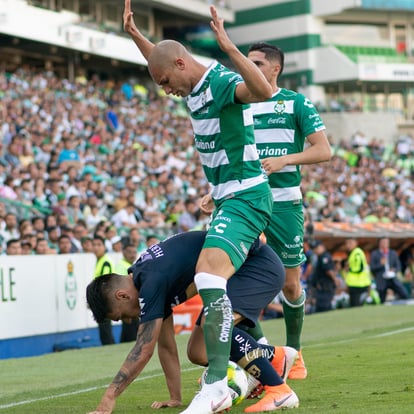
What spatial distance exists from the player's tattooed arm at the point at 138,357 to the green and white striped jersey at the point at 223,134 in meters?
0.91

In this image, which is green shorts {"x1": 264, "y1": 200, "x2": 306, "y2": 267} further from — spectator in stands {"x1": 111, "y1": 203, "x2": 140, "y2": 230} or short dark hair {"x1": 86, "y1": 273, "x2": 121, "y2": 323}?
spectator in stands {"x1": 111, "y1": 203, "x2": 140, "y2": 230}

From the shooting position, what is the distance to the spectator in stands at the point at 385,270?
24.9 m

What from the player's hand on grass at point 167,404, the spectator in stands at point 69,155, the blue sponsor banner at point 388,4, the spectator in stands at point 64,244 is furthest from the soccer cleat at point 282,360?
the blue sponsor banner at point 388,4

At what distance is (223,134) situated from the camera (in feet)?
21.5

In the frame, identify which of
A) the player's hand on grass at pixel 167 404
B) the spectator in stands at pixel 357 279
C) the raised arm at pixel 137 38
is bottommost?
the spectator in stands at pixel 357 279

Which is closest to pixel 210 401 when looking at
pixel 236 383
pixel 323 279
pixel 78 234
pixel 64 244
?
pixel 236 383

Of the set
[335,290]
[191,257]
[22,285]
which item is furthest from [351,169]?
[191,257]

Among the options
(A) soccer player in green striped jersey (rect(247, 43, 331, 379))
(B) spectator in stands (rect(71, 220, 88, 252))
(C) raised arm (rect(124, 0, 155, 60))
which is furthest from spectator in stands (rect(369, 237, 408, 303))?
(C) raised arm (rect(124, 0, 155, 60))

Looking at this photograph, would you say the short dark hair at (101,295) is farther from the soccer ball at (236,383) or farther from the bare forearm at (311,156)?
the bare forearm at (311,156)

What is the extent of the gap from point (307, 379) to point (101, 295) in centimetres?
262

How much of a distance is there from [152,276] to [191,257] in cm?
32

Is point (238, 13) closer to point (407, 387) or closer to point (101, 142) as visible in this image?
point (101, 142)

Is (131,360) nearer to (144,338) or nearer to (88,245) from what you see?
(144,338)

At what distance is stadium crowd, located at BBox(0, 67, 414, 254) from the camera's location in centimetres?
1845
